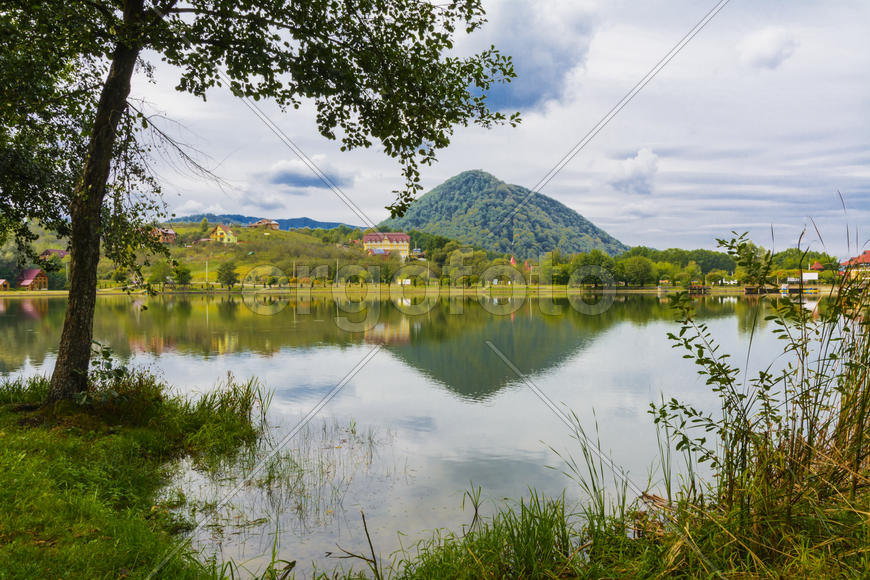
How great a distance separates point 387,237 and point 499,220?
123 feet

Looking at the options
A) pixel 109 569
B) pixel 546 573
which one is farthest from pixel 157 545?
pixel 546 573

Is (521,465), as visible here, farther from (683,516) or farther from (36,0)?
(36,0)

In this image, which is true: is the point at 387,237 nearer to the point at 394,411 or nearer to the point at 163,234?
the point at 394,411

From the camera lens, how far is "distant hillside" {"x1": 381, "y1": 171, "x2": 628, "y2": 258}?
123m

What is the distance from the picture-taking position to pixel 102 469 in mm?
5539

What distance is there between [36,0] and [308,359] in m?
15.1

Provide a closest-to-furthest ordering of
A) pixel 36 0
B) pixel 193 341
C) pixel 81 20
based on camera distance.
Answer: pixel 36 0
pixel 81 20
pixel 193 341

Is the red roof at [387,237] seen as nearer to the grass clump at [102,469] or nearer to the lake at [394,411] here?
the lake at [394,411]

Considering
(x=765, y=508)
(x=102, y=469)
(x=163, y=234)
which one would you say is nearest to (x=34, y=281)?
(x=163, y=234)

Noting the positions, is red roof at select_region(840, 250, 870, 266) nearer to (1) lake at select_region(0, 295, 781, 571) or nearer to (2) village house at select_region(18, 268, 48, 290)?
(1) lake at select_region(0, 295, 781, 571)

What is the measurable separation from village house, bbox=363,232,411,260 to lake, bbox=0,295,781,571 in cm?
7119

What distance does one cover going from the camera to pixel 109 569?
11.4ft

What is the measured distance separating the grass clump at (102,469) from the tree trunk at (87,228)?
0.36 metres

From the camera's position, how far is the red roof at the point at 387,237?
10475 cm
